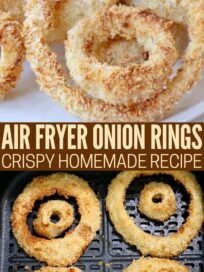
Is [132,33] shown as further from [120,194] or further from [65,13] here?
[120,194]

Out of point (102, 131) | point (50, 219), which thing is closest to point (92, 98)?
point (102, 131)

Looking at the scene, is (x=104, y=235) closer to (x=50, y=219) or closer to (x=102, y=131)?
(x=50, y=219)

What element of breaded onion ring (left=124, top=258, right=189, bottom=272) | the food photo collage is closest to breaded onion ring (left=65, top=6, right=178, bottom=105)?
the food photo collage

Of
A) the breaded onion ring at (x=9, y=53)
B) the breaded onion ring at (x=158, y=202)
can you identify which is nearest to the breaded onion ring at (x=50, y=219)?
the breaded onion ring at (x=158, y=202)

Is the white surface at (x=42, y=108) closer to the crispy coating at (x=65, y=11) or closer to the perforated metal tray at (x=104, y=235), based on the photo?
the crispy coating at (x=65, y=11)

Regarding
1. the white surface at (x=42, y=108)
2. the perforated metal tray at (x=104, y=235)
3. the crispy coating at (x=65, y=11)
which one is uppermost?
the crispy coating at (x=65, y=11)

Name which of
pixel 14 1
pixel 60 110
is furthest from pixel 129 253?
pixel 14 1

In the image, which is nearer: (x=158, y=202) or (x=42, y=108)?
(x=42, y=108)
